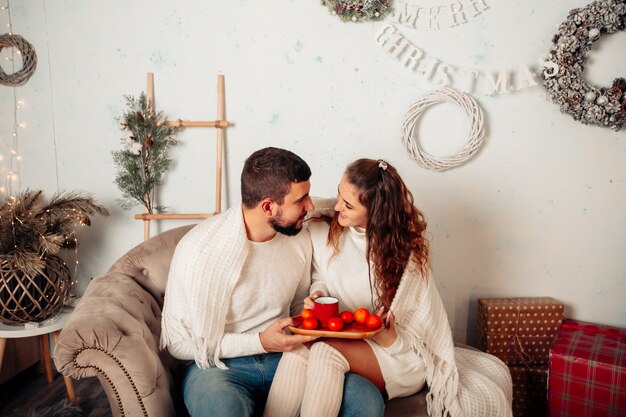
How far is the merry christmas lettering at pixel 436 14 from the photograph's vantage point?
2.07 metres

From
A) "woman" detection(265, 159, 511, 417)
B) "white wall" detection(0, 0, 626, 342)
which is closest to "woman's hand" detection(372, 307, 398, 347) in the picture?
"woman" detection(265, 159, 511, 417)

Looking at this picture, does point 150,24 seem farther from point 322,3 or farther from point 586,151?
point 586,151

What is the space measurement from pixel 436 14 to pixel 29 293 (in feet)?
6.85

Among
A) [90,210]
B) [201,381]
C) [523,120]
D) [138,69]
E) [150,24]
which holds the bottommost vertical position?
[201,381]

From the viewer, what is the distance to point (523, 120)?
2.13 m

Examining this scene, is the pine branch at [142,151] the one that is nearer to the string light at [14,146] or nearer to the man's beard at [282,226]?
the string light at [14,146]

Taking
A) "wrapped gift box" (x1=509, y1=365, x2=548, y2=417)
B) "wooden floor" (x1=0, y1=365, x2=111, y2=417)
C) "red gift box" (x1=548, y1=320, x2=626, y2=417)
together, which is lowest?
"wooden floor" (x1=0, y1=365, x2=111, y2=417)

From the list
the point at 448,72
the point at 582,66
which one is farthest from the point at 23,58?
the point at 582,66

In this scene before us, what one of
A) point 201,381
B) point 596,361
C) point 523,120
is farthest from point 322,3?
point 596,361

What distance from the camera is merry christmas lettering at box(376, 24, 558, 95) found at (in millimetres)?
2074

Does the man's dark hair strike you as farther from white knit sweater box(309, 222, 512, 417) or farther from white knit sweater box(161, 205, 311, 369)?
white knit sweater box(309, 222, 512, 417)

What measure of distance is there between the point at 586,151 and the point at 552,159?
0.47 ft

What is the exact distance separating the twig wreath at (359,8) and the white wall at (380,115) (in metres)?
0.05

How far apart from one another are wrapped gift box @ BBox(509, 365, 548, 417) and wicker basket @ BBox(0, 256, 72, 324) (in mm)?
2007
